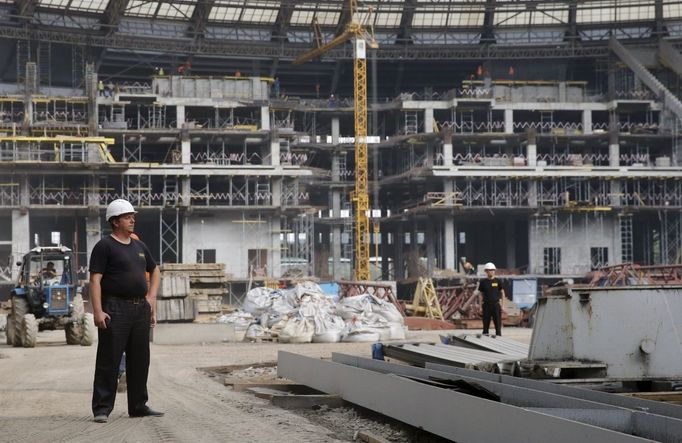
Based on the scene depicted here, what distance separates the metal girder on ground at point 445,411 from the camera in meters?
6.85

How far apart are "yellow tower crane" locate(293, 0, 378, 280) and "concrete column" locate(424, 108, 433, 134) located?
475cm

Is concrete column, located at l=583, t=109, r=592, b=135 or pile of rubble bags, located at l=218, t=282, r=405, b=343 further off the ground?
concrete column, located at l=583, t=109, r=592, b=135

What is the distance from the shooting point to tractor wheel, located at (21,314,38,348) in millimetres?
26469

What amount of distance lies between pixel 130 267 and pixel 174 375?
7.39 m

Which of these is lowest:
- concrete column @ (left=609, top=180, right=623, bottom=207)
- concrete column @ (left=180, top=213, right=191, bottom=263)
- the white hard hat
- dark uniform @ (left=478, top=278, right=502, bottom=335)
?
dark uniform @ (left=478, top=278, right=502, bottom=335)

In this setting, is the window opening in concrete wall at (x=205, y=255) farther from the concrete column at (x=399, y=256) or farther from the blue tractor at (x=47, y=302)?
the blue tractor at (x=47, y=302)

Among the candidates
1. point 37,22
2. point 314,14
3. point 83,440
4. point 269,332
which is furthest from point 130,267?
point 314,14

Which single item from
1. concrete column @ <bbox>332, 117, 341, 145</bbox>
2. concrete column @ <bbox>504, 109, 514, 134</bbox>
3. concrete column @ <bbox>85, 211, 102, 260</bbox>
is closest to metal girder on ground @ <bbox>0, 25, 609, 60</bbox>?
concrete column @ <bbox>504, 109, 514, 134</bbox>

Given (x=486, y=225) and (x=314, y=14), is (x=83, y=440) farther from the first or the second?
(x=486, y=225)

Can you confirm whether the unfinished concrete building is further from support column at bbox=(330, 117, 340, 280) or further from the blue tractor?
the blue tractor

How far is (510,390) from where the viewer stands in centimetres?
895

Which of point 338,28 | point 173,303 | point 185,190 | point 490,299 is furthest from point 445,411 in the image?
point 338,28

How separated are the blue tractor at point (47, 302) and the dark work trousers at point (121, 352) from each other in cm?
1716

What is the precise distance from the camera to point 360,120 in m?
80.1
